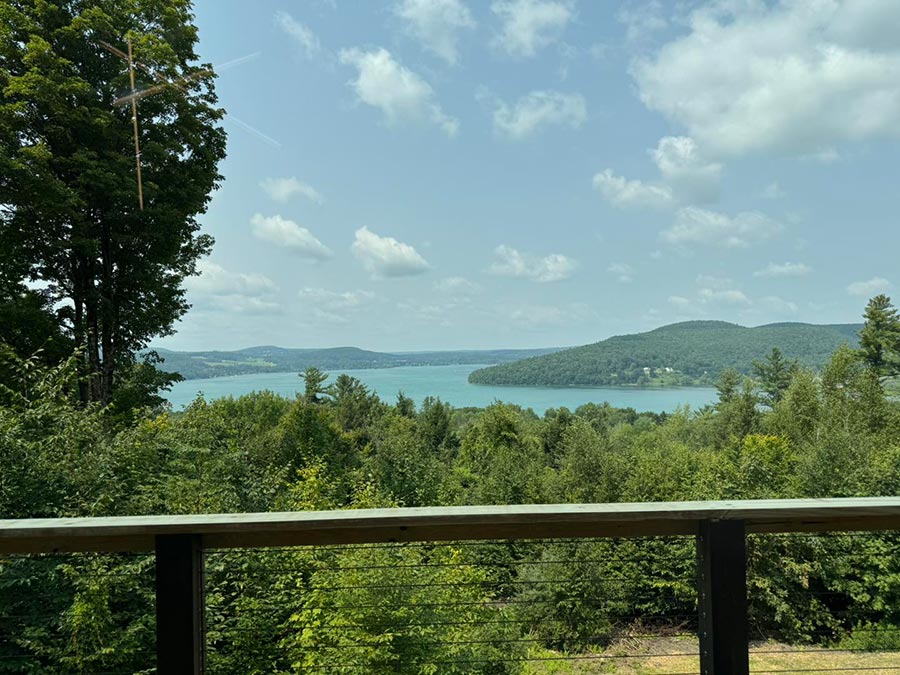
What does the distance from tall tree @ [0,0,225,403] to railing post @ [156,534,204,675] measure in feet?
31.9

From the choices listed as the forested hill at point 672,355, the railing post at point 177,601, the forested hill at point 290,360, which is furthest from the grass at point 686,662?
the forested hill at point 672,355

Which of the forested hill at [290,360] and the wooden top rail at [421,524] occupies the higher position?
the forested hill at [290,360]

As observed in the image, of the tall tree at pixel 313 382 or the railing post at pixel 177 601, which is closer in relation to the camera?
the railing post at pixel 177 601

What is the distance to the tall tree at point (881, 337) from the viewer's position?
2430cm

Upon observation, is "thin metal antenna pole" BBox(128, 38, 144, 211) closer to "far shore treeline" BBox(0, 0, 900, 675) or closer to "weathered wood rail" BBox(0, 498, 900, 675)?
"far shore treeline" BBox(0, 0, 900, 675)

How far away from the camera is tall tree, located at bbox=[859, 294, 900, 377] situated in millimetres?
24305

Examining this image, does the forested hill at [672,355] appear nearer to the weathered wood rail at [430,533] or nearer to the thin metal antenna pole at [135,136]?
the thin metal antenna pole at [135,136]

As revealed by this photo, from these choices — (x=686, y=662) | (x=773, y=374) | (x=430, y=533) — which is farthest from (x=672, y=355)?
(x=430, y=533)

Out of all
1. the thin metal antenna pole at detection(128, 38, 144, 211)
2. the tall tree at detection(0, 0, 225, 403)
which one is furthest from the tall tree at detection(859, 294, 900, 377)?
the thin metal antenna pole at detection(128, 38, 144, 211)

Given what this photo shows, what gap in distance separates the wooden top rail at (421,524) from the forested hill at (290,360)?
12205 mm

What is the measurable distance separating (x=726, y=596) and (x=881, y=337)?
102 feet

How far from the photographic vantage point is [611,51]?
26562mm

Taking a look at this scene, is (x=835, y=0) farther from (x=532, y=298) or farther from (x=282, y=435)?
(x=532, y=298)

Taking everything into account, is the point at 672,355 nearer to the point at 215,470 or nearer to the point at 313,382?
the point at 313,382
